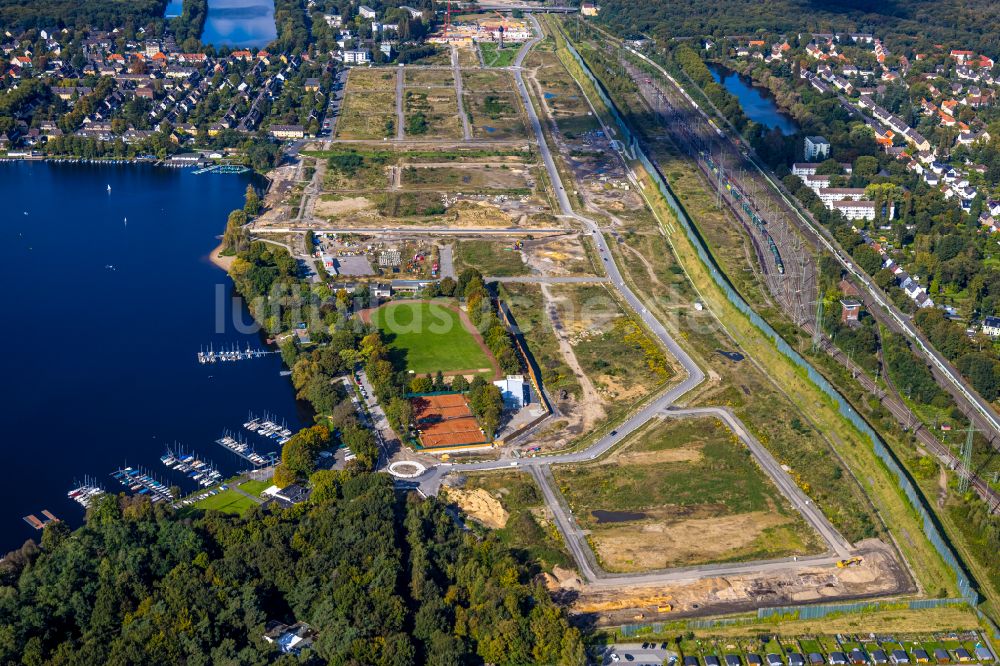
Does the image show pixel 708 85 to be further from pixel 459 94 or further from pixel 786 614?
pixel 786 614

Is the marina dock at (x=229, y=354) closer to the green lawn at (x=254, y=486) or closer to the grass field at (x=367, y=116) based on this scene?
the green lawn at (x=254, y=486)

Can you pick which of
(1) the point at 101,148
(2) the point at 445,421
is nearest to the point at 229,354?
(2) the point at 445,421

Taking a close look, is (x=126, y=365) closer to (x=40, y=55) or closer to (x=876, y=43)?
(x=40, y=55)

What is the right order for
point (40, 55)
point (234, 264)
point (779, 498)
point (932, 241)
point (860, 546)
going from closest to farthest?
point (860, 546), point (779, 498), point (234, 264), point (932, 241), point (40, 55)

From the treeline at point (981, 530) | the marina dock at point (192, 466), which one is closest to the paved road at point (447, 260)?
the marina dock at point (192, 466)

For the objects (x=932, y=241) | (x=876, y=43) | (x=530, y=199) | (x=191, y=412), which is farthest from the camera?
(x=876, y=43)

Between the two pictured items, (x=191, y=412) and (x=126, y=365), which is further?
(x=126, y=365)

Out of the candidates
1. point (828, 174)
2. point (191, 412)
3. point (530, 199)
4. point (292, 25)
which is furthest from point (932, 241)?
point (292, 25)
